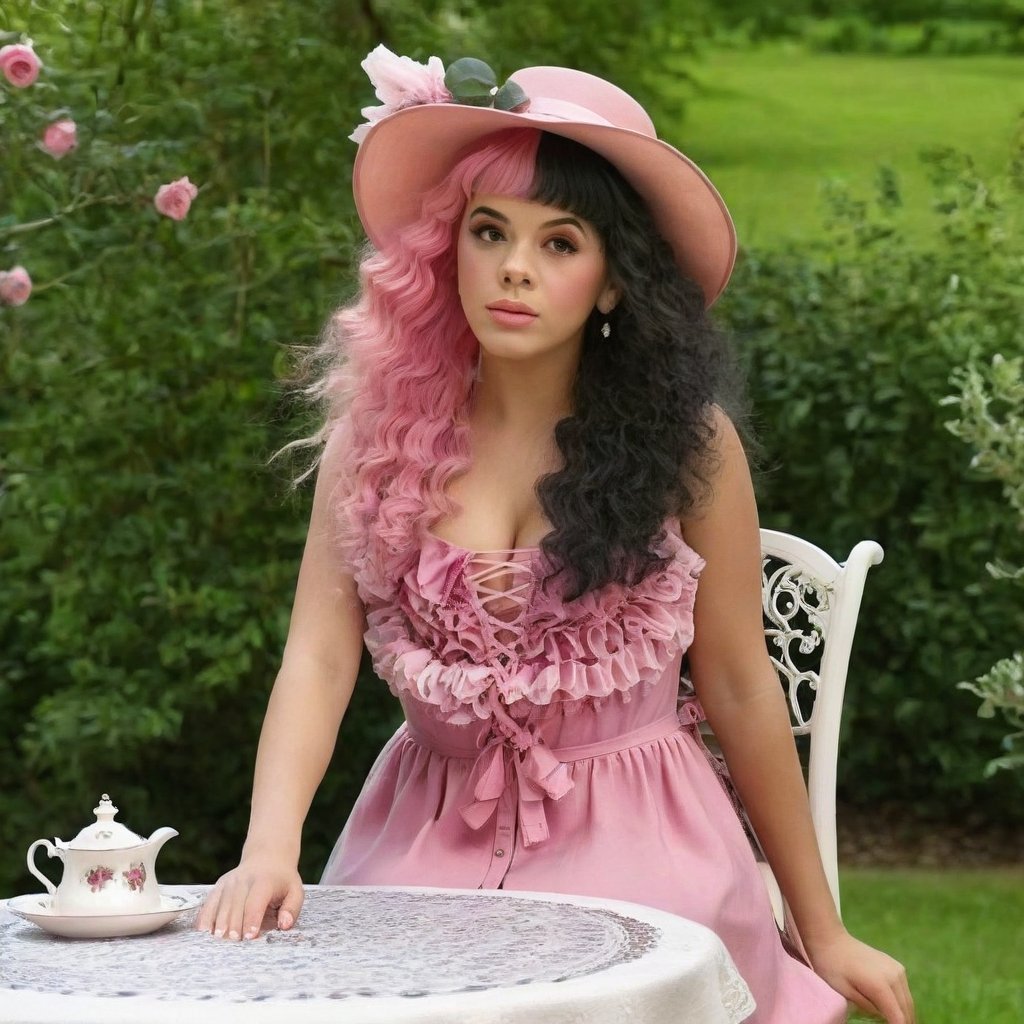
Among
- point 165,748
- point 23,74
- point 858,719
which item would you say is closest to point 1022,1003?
point 858,719

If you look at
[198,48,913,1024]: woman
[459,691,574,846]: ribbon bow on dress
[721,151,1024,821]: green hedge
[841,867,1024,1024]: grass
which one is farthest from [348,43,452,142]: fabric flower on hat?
[721,151,1024,821]: green hedge

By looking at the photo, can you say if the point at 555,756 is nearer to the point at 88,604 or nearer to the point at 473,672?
the point at 473,672

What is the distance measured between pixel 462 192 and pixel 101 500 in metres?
2.17

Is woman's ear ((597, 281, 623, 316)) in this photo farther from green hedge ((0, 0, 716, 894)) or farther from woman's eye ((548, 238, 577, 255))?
green hedge ((0, 0, 716, 894))

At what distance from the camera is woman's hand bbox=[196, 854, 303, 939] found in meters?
1.85

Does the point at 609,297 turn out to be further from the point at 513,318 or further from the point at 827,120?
the point at 827,120

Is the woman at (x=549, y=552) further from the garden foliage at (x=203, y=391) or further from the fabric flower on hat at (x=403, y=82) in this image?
the garden foliage at (x=203, y=391)

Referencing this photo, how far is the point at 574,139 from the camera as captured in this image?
7.13ft

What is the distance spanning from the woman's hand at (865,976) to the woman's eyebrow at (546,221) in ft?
2.85

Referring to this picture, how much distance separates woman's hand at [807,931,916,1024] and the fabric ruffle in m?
0.39

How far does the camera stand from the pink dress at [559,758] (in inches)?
84.7

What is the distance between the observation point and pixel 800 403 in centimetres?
488

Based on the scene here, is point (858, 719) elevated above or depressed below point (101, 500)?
below

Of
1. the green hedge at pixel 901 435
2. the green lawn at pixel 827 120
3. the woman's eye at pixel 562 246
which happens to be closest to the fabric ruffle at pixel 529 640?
the woman's eye at pixel 562 246
